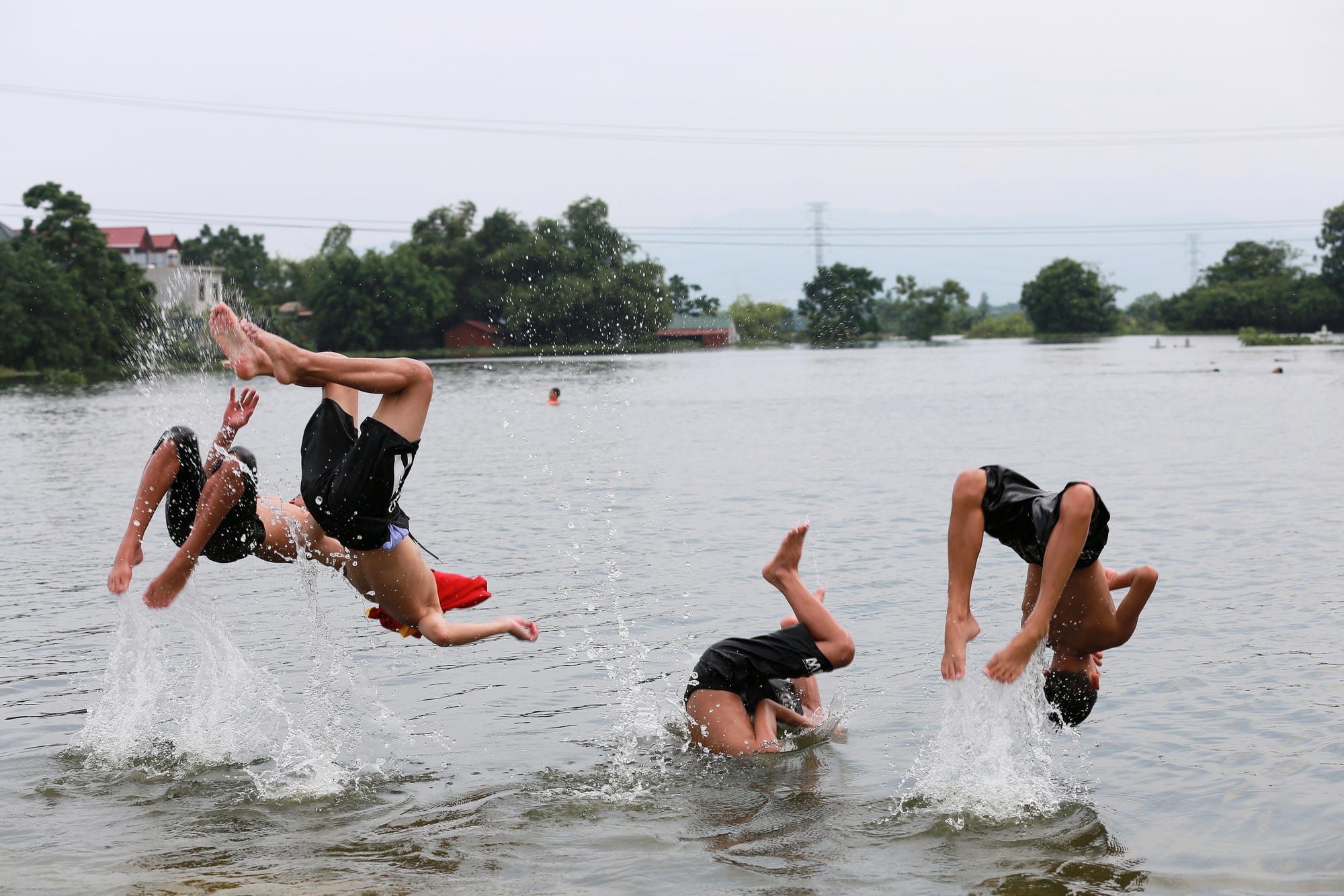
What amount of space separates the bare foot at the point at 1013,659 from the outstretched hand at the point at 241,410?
15.7 feet

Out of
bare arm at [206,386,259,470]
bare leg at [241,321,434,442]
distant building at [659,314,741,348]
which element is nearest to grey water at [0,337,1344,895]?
bare arm at [206,386,259,470]

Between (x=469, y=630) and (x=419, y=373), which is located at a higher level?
(x=419, y=373)

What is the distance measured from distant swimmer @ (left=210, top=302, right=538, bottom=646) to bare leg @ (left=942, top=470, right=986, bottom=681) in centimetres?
266

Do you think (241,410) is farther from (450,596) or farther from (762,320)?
(762,320)

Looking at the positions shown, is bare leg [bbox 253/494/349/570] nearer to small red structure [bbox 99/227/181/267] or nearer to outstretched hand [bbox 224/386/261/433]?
outstretched hand [bbox 224/386/261/433]

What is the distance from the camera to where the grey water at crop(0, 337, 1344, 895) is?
6.28 meters

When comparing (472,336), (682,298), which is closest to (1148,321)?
(472,336)

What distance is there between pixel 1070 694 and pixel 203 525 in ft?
18.7

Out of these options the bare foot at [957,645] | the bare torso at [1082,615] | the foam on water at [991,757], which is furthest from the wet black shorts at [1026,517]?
the foam on water at [991,757]

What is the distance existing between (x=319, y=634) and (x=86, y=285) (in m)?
75.2

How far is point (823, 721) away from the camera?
27.5ft

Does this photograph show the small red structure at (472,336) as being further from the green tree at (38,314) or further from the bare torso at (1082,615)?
the bare torso at (1082,615)

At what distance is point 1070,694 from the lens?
7223 millimetres

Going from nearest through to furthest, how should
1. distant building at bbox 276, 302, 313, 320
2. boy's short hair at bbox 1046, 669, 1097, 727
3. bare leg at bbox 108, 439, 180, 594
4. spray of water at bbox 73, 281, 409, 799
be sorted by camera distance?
boy's short hair at bbox 1046, 669, 1097, 727, bare leg at bbox 108, 439, 180, 594, spray of water at bbox 73, 281, 409, 799, distant building at bbox 276, 302, 313, 320
